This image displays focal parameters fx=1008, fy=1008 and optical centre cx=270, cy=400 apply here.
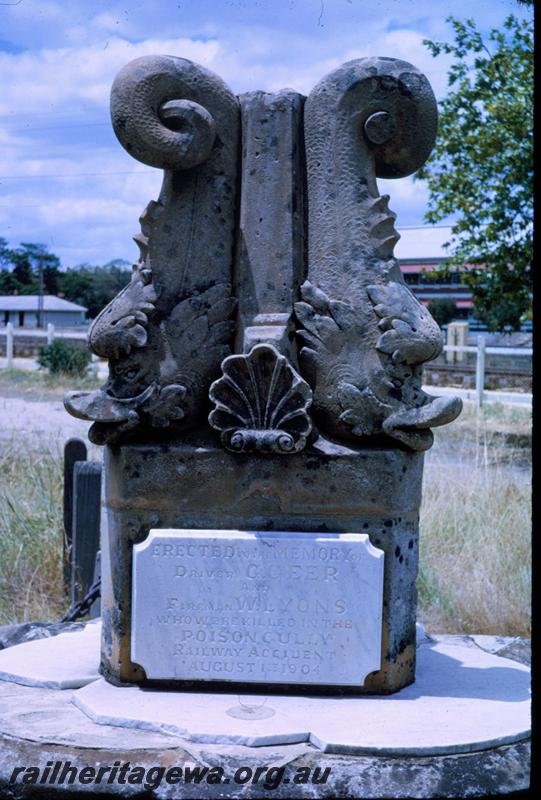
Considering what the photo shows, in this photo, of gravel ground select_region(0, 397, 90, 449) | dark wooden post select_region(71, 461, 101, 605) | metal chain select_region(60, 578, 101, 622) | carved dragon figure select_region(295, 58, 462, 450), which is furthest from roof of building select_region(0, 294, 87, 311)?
carved dragon figure select_region(295, 58, 462, 450)

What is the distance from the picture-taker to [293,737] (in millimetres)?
2734

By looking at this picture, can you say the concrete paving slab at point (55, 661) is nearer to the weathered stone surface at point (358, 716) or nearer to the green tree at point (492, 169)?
the weathered stone surface at point (358, 716)

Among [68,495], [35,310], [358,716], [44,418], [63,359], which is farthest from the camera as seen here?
[35,310]

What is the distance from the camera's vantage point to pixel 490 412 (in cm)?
1418

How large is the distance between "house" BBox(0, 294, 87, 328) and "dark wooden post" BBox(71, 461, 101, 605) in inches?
1636

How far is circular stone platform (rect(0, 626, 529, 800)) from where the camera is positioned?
260 cm

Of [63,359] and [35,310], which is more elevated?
[35,310]

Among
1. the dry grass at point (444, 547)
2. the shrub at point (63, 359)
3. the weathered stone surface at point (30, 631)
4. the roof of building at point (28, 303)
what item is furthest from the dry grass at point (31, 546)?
the roof of building at point (28, 303)

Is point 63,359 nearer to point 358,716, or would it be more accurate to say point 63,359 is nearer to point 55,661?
point 55,661

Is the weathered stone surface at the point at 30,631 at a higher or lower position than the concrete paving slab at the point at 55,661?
lower

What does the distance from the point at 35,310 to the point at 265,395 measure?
46028 mm

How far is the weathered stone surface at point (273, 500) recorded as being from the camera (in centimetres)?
312

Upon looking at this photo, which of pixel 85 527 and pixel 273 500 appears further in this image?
pixel 85 527

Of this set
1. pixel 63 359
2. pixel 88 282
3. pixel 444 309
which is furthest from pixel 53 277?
pixel 63 359
